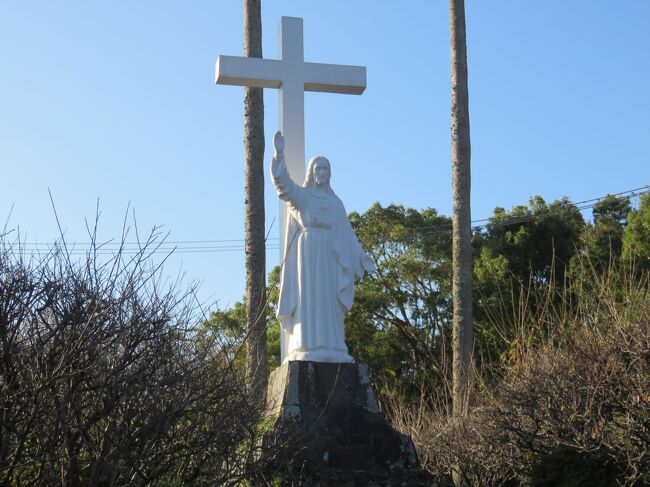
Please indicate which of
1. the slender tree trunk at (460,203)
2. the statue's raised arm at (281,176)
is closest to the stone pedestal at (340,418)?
the statue's raised arm at (281,176)

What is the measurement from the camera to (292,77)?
11352mm

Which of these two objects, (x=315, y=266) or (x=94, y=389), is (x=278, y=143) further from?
(x=94, y=389)

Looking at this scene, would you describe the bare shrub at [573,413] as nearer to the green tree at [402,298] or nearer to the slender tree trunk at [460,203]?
the slender tree trunk at [460,203]

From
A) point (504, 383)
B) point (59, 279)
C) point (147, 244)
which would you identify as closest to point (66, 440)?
point (59, 279)

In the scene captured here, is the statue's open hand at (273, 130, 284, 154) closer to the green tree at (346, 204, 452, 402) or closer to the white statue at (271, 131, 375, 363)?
the white statue at (271, 131, 375, 363)

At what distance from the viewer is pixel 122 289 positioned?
6332mm

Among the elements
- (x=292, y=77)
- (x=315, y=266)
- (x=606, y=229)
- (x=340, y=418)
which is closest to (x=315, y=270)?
(x=315, y=266)

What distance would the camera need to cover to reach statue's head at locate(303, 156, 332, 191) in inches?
410

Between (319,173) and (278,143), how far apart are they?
53 cm

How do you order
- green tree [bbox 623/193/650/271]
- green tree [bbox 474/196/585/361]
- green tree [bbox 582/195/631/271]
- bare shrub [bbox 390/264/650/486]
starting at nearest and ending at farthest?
1. bare shrub [bbox 390/264/650/486]
2. green tree [bbox 623/193/650/271]
3. green tree [bbox 582/195/631/271]
4. green tree [bbox 474/196/585/361]

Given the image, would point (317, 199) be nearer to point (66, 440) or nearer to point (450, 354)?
point (66, 440)

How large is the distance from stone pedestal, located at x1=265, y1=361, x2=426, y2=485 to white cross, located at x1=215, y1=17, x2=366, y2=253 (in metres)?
2.28

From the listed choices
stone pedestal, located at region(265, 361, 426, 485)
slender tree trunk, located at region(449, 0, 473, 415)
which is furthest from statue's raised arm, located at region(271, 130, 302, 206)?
slender tree trunk, located at region(449, 0, 473, 415)

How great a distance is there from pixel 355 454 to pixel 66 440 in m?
4.24
